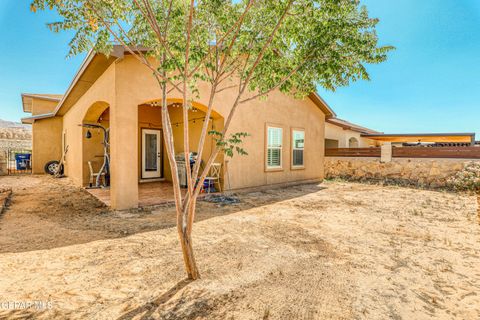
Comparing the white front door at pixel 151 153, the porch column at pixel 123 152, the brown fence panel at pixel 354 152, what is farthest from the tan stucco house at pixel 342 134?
the porch column at pixel 123 152

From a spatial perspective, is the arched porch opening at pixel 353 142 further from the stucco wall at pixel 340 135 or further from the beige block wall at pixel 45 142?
the beige block wall at pixel 45 142

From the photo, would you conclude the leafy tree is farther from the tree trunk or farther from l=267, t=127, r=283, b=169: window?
l=267, t=127, r=283, b=169: window

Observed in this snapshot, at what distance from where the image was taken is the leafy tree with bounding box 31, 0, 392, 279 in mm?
2617

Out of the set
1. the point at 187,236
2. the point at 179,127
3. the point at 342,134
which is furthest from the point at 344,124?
the point at 187,236

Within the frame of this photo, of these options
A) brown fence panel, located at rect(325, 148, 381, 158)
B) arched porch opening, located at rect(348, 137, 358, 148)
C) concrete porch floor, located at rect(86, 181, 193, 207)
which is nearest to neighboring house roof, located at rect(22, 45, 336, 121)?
concrete porch floor, located at rect(86, 181, 193, 207)

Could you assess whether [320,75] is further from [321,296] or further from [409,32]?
[409,32]

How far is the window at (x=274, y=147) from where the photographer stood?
9.29 metres

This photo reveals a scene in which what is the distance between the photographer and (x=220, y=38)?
296cm

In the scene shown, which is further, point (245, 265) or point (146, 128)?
point (146, 128)

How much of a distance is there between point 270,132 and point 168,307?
7775 mm

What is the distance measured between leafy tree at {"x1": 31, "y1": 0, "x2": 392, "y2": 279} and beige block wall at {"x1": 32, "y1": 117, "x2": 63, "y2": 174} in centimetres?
1426

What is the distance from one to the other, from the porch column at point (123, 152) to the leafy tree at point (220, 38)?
263 centimetres

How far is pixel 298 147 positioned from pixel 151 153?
21.8ft

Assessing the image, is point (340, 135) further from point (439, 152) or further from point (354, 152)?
point (439, 152)
